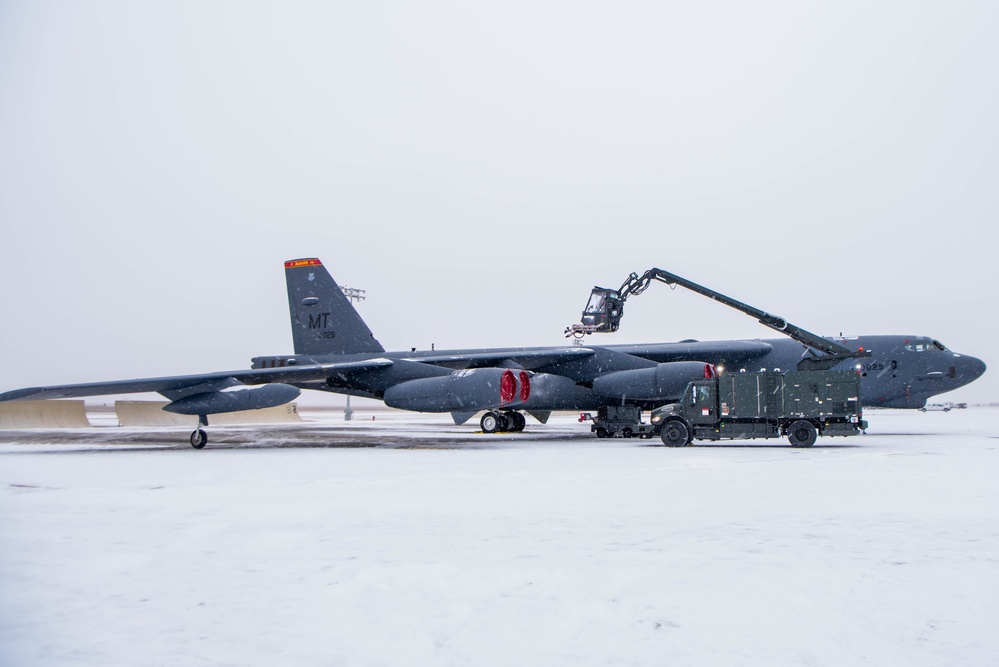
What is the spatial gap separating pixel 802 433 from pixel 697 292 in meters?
6.11

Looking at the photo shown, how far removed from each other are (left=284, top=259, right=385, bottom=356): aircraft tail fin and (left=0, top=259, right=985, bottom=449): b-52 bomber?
32 millimetres

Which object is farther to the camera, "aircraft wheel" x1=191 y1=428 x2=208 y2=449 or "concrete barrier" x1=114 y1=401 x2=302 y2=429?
"concrete barrier" x1=114 y1=401 x2=302 y2=429

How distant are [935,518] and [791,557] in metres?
2.37

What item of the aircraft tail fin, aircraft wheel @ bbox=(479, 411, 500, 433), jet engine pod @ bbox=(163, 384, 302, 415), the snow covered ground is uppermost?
the aircraft tail fin

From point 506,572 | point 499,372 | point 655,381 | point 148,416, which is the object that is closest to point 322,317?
point 499,372

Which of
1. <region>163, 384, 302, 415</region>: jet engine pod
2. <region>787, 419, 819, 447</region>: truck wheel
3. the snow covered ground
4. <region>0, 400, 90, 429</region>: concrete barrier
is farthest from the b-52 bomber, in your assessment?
<region>0, 400, 90, 429</region>: concrete barrier

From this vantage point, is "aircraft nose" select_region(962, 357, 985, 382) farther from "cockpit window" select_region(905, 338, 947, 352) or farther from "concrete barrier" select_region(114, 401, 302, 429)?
"concrete barrier" select_region(114, 401, 302, 429)

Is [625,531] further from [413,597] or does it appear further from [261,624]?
[261,624]

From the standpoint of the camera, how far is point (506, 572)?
4.73m

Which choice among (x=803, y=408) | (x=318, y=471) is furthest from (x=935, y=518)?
(x=803, y=408)

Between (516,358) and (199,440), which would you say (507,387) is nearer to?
(516,358)

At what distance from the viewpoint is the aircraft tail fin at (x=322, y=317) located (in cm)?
2316

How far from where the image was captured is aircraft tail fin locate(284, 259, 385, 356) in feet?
76.0

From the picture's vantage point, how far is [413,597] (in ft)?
13.8
